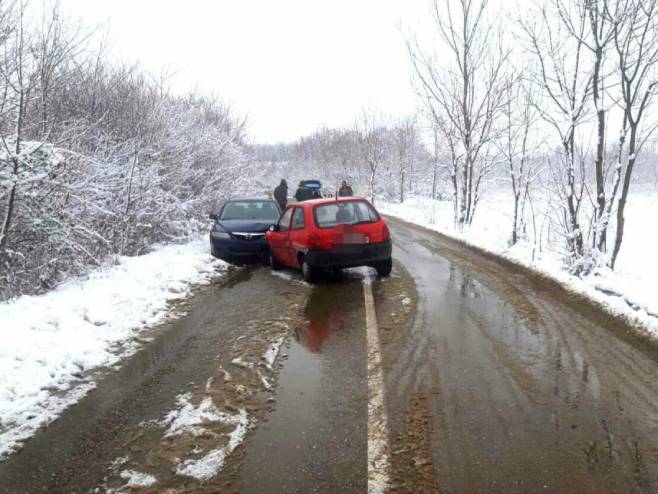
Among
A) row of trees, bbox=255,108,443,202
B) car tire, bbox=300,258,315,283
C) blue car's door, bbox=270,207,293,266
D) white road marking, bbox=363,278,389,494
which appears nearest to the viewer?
white road marking, bbox=363,278,389,494

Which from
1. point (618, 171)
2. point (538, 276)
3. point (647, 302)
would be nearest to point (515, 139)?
point (618, 171)

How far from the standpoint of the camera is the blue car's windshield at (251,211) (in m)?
12.5

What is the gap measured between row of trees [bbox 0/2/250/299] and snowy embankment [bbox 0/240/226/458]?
0.93 metres

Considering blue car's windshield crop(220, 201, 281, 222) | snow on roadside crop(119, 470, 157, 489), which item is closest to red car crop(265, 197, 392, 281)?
blue car's windshield crop(220, 201, 281, 222)

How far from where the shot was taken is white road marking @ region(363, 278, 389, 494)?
2.90 m

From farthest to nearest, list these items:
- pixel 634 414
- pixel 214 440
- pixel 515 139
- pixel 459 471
→ 1. pixel 515 139
2. pixel 634 414
3. pixel 214 440
4. pixel 459 471

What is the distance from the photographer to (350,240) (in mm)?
8633

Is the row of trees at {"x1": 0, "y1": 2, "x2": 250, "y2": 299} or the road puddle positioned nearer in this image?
the road puddle

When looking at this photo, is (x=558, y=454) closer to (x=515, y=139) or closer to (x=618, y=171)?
(x=618, y=171)

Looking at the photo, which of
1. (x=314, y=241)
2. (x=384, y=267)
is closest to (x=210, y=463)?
(x=314, y=241)

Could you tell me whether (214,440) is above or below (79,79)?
below

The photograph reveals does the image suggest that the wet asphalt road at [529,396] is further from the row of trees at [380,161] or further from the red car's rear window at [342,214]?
the row of trees at [380,161]

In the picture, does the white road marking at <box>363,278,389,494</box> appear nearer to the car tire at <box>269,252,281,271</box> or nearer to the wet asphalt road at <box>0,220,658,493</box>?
the wet asphalt road at <box>0,220,658,493</box>

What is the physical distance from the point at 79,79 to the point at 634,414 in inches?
571
